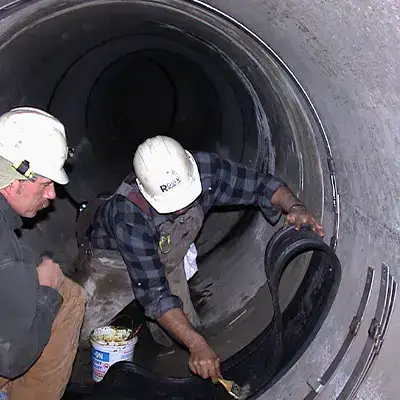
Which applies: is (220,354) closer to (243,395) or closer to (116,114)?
(243,395)

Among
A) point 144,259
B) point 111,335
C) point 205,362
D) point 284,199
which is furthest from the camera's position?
point 111,335

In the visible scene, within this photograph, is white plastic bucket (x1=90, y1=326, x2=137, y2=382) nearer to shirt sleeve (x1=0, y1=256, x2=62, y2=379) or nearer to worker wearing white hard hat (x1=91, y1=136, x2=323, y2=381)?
worker wearing white hard hat (x1=91, y1=136, x2=323, y2=381)

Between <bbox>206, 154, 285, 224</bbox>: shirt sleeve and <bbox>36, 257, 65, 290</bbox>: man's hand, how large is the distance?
3.33ft

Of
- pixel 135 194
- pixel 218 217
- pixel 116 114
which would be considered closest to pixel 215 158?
pixel 135 194

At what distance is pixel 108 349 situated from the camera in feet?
13.1

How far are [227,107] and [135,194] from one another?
5.56ft

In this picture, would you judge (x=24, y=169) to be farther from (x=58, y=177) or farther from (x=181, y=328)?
(x=181, y=328)

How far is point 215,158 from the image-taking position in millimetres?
3824

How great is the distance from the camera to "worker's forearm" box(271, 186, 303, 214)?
12.2 ft

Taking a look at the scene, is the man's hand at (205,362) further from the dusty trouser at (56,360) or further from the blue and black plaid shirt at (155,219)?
the dusty trouser at (56,360)

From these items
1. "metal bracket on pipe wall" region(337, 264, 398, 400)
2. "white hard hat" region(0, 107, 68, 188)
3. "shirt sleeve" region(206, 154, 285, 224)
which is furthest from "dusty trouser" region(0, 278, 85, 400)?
"metal bracket on pipe wall" region(337, 264, 398, 400)

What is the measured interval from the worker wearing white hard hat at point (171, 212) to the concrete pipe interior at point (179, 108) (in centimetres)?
28

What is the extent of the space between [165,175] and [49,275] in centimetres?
67

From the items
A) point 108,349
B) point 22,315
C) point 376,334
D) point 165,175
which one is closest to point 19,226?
point 22,315
